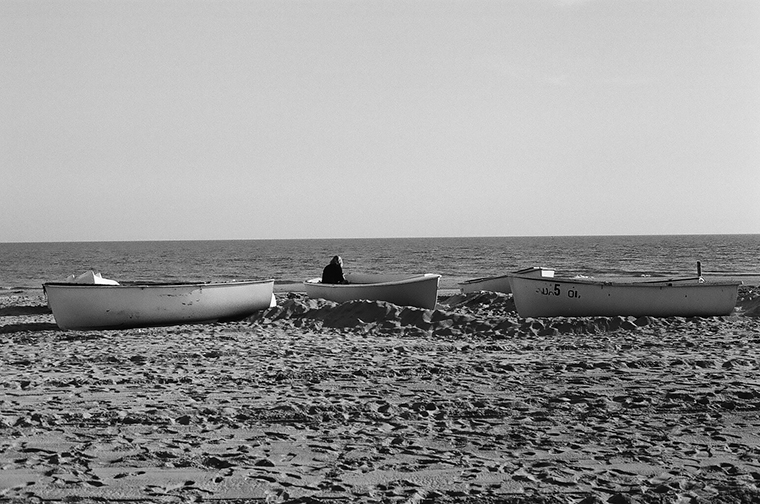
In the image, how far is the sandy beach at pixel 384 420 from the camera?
461 centimetres

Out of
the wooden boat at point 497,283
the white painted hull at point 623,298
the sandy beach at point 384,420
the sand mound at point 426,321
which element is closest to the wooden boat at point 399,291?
the sand mound at point 426,321

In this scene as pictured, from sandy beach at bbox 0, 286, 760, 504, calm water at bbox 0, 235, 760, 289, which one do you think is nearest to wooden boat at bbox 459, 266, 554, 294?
sandy beach at bbox 0, 286, 760, 504

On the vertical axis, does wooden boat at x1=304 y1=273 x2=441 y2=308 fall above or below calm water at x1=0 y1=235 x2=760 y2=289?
above

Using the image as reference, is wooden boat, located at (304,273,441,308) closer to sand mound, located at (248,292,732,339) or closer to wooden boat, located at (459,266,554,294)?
sand mound, located at (248,292,732,339)

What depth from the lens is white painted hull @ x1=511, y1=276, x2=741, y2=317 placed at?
1463 cm

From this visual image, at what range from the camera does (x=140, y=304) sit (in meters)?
14.3

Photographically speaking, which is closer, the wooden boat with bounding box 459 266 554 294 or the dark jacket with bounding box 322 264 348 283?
the dark jacket with bounding box 322 264 348 283

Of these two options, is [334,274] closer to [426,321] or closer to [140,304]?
[426,321]

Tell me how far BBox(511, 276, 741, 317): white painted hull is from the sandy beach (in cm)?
287

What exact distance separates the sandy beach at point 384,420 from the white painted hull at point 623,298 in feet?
9.41

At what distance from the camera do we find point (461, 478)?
15.6 feet

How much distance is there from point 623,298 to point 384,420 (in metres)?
9.62

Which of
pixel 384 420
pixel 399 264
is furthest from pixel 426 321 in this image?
pixel 399 264

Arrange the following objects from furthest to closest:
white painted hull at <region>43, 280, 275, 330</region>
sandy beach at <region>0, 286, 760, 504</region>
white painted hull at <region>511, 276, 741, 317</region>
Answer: white painted hull at <region>511, 276, 741, 317</region> → white painted hull at <region>43, 280, 275, 330</region> → sandy beach at <region>0, 286, 760, 504</region>
